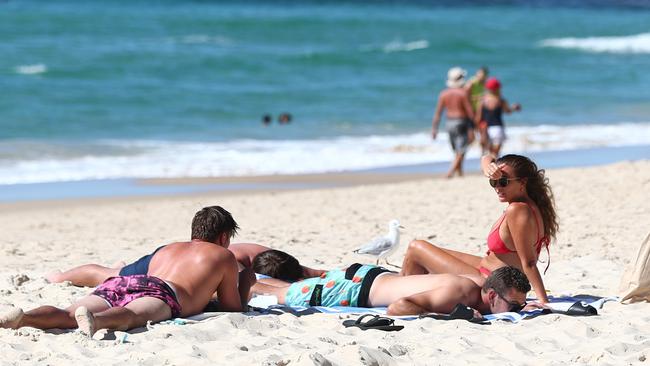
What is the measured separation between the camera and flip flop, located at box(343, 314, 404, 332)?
552 centimetres

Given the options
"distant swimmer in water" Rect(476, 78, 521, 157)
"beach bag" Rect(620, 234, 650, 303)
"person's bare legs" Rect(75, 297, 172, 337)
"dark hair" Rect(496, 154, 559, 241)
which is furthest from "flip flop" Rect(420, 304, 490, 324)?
"distant swimmer in water" Rect(476, 78, 521, 157)

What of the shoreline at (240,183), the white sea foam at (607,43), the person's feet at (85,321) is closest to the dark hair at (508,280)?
the person's feet at (85,321)

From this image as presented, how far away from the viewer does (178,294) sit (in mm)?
5684

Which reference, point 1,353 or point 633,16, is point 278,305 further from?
point 633,16

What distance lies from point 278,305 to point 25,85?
18.4m

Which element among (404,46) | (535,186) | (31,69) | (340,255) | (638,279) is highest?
(404,46)

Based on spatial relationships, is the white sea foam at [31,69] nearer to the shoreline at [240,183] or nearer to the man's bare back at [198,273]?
the shoreline at [240,183]

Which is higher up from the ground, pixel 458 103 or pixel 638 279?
pixel 458 103

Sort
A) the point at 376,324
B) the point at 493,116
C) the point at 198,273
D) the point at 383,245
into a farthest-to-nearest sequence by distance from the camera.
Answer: the point at 493,116, the point at 383,245, the point at 198,273, the point at 376,324

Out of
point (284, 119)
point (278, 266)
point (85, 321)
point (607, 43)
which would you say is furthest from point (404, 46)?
point (85, 321)

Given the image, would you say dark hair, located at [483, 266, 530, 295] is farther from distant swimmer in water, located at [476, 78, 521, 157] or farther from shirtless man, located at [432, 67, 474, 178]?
distant swimmer in water, located at [476, 78, 521, 157]

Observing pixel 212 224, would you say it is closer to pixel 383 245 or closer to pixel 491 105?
pixel 383 245

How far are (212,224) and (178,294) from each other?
394mm

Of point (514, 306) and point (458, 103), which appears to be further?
point (458, 103)
